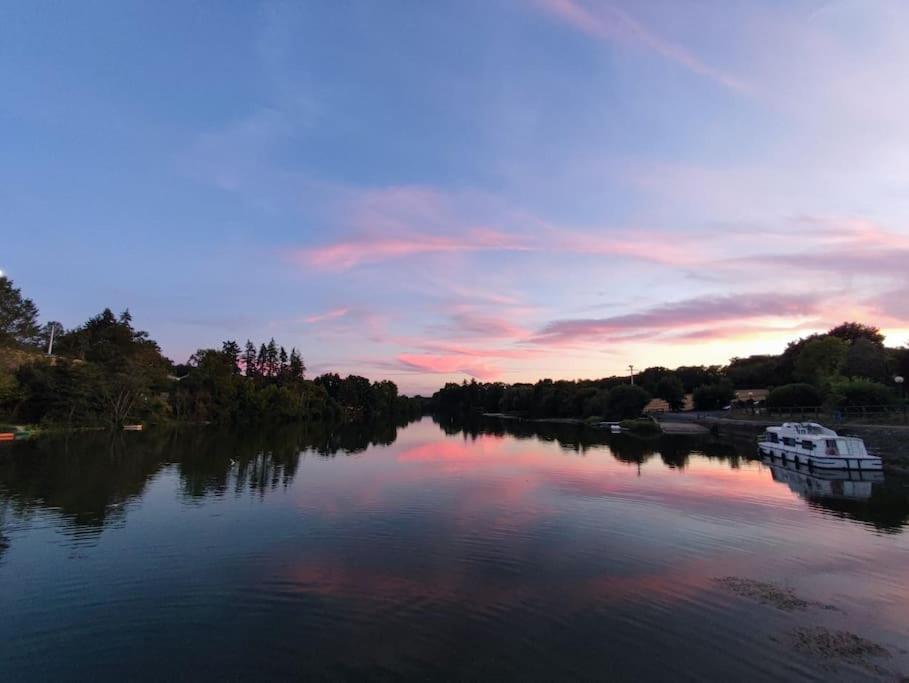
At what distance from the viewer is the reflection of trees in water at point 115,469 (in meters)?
23.7

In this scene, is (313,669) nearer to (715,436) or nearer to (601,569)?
(601,569)

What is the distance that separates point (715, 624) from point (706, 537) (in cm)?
909

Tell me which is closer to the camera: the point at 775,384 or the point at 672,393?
the point at 775,384

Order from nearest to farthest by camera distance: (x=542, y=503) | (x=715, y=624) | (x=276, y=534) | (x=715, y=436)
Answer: (x=715, y=624)
(x=276, y=534)
(x=542, y=503)
(x=715, y=436)

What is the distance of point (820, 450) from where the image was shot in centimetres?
3888

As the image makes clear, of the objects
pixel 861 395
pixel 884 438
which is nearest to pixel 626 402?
pixel 861 395

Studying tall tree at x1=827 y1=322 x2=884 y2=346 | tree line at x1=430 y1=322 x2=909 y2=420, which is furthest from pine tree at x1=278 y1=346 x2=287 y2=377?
tall tree at x1=827 y1=322 x2=884 y2=346

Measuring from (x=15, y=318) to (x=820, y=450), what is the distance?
3283 inches

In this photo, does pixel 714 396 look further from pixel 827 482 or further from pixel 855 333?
pixel 827 482

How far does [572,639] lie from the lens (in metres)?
11.1

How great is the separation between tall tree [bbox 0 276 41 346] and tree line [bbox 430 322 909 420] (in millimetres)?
92183

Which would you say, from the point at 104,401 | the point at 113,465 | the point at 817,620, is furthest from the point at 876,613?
the point at 104,401

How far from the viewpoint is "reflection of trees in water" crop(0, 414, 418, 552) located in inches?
933

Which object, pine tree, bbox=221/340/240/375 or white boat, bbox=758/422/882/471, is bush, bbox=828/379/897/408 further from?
pine tree, bbox=221/340/240/375
